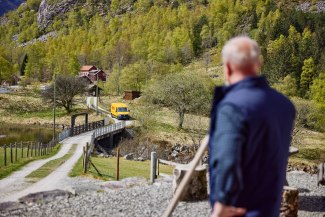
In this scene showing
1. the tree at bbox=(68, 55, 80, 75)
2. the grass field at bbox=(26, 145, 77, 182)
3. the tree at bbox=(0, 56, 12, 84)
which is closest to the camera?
the grass field at bbox=(26, 145, 77, 182)

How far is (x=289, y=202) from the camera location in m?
9.00

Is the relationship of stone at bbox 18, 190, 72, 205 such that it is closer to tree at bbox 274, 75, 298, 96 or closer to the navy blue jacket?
the navy blue jacket

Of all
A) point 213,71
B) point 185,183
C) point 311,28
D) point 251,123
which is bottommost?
point 185,183

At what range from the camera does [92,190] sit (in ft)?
36.0

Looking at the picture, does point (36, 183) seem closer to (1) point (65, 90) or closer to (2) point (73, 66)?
(1) point (65, 90)

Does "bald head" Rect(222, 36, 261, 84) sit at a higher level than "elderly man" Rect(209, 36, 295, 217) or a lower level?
higher

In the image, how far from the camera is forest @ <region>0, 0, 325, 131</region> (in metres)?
78.2

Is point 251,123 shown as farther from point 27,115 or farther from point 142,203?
point 27,115

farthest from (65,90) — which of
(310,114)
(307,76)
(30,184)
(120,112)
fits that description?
(307,76)

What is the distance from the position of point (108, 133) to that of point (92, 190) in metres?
35.8

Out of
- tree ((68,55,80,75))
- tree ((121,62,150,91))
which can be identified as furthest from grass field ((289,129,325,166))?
tree ((68,55,80,75))

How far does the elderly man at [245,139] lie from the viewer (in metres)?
2.79

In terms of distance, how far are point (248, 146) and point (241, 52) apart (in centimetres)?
72

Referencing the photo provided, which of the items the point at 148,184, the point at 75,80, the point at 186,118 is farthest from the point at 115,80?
the point at 148,184
